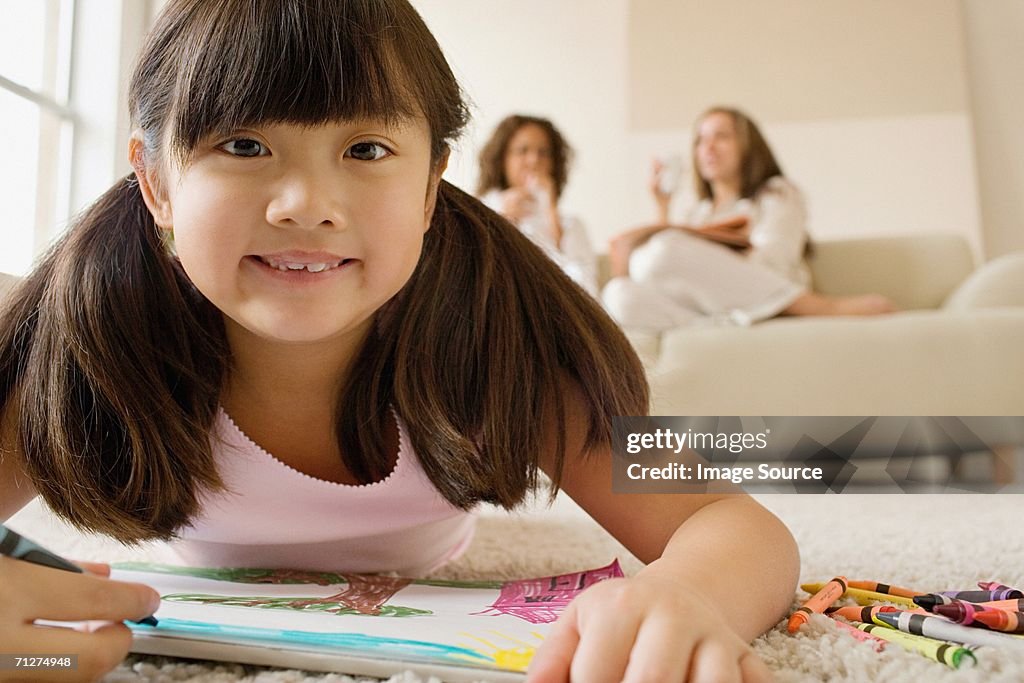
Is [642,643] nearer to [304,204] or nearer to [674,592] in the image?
[674,592]

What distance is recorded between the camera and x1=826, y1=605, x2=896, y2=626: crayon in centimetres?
43

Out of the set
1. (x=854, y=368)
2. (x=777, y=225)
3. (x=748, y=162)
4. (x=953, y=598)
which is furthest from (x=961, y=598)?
(x=748, y=162)

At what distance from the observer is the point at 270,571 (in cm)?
61

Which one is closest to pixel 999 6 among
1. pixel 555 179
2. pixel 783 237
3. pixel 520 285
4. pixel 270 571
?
pixel 783 237

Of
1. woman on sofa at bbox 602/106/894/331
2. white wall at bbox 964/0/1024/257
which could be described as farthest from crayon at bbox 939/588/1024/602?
white wall at bbox 964/0/1024/257

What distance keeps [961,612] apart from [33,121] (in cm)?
183

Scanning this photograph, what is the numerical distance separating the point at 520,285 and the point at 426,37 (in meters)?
0.16

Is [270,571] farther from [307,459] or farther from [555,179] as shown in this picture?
[555,179]

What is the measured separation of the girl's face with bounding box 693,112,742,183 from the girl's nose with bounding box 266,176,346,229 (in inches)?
76.7

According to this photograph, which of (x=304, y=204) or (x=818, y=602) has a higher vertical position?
(x=304, y=204)

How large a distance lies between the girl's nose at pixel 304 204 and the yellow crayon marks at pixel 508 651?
8.6 inches

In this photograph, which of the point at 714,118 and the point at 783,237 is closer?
the point at 783,237

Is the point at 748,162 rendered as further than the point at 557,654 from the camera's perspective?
Yes

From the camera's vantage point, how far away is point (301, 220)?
44cm
